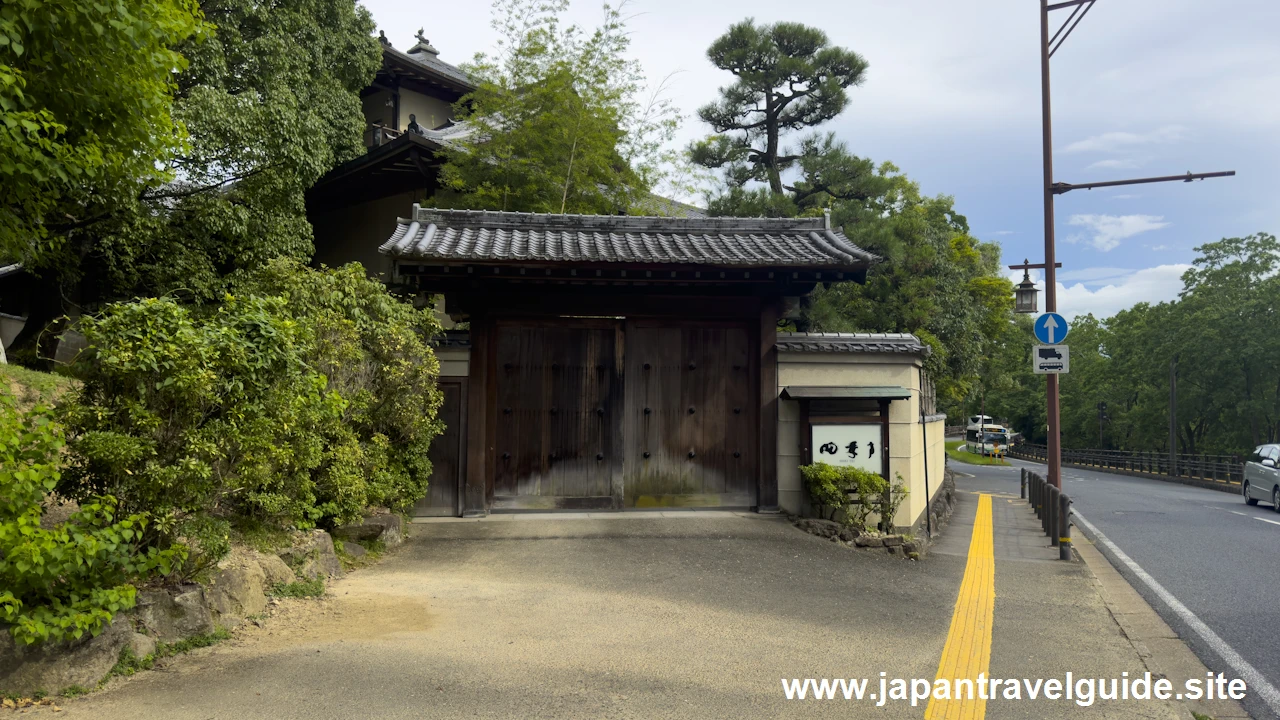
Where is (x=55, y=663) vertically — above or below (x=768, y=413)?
below

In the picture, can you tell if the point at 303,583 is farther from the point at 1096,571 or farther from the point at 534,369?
the point at 1096,571

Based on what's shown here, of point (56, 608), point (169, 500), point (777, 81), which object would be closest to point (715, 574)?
point (169, 500)

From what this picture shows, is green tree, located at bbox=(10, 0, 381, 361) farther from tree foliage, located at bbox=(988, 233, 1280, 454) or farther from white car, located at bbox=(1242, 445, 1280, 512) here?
tree foliage, located at bbox=(988, 233, 1280, 454)

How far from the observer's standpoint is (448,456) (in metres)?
9.83

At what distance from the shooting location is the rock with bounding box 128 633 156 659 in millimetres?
4465

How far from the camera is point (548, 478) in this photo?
33.2 ft

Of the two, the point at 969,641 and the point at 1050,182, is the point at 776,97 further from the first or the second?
the point at 969,641

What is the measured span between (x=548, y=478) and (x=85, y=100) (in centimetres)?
630

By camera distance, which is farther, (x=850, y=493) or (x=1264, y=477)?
(x=1264, y=477)

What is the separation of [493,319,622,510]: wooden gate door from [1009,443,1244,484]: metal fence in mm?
22562

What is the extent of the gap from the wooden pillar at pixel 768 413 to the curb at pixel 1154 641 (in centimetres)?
385

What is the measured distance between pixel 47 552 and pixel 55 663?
0.64 metres

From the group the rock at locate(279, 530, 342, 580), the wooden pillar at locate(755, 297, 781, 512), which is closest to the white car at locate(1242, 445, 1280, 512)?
the wooden pillar at locate(755, 297, 781, 512)

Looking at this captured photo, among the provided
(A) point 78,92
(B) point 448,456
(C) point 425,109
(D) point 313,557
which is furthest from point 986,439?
(A) point 78,92
